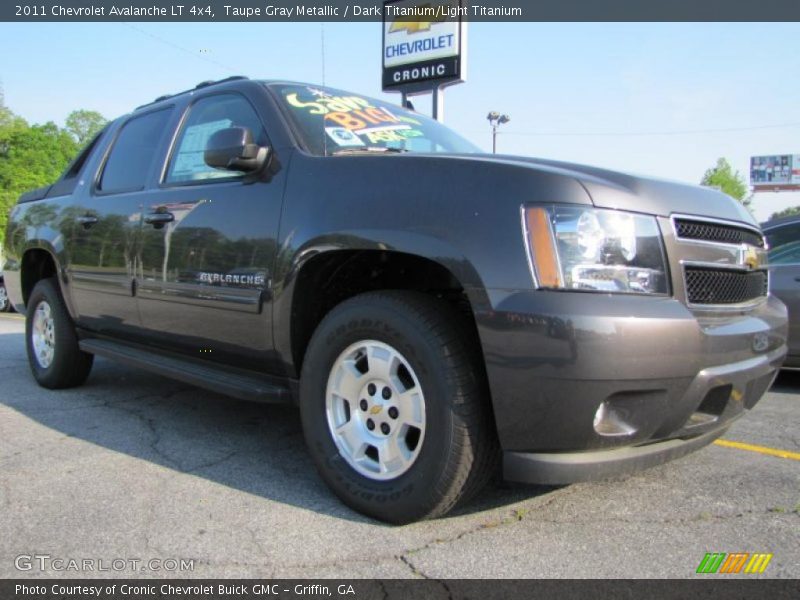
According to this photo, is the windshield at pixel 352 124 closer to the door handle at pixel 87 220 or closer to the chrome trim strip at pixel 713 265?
the chrome trim strip at pixel 713 265

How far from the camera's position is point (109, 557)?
2.24 m

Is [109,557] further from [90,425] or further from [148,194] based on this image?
[148,194]

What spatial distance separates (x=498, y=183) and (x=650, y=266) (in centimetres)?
59

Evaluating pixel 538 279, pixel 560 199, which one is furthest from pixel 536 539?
pixel 560 199

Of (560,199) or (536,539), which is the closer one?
(560,199)

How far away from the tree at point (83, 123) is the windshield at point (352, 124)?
74.8 m

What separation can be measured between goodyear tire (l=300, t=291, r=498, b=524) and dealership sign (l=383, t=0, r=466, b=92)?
1296 centimetres

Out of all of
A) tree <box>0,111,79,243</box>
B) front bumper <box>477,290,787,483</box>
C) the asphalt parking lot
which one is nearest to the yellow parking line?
the asphalt parking lot

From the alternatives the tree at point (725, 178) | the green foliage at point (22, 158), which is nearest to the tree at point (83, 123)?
the green foliage at point (22, 158)

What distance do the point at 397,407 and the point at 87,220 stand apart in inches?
113

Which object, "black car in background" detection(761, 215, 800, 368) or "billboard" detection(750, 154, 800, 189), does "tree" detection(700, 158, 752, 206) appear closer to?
"billboard" detection(750, 154, 800, 189)

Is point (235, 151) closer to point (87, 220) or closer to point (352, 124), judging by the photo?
point (352, 124)

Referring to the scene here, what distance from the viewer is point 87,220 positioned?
4.24m

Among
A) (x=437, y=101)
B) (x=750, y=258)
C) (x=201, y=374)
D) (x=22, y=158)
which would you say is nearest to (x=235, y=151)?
(x=201, y=374)
